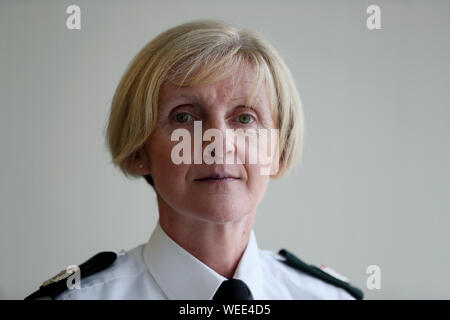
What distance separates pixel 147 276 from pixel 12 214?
1.47 ft

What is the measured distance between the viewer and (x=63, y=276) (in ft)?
3.69

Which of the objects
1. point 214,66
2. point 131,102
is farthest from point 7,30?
point 214,66

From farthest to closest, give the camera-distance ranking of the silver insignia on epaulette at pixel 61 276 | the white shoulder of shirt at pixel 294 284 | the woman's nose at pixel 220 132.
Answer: the white shoulder of shirt at pixel 294 284
the silver insignia on epaulette at pixel 61 276
the woman's nose at pixel 220 132

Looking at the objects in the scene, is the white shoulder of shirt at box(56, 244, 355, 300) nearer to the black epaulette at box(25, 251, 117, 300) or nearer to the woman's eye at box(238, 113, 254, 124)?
the black epaulette at box(25, 251, 117, 300)

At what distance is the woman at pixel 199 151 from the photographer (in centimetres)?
103

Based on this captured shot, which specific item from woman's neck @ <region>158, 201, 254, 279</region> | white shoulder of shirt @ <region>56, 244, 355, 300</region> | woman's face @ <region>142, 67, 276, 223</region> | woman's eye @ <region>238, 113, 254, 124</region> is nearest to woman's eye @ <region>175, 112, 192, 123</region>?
woman's face @ <region>142, 67, 276, 223</region>

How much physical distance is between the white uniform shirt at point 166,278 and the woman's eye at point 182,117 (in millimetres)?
277

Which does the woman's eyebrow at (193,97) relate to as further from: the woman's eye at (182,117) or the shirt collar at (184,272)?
the shirt collar at (184,272)

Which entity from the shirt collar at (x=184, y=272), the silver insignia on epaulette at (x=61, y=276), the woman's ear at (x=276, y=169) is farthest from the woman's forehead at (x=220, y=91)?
the silver insignia on epaulette at (x=61, y=276)

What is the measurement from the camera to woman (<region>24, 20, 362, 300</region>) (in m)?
1.03

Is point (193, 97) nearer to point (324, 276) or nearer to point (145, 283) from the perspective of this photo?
point (145, 283)

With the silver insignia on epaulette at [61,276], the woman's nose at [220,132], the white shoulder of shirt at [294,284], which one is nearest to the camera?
the woman's nose at [220,132]
